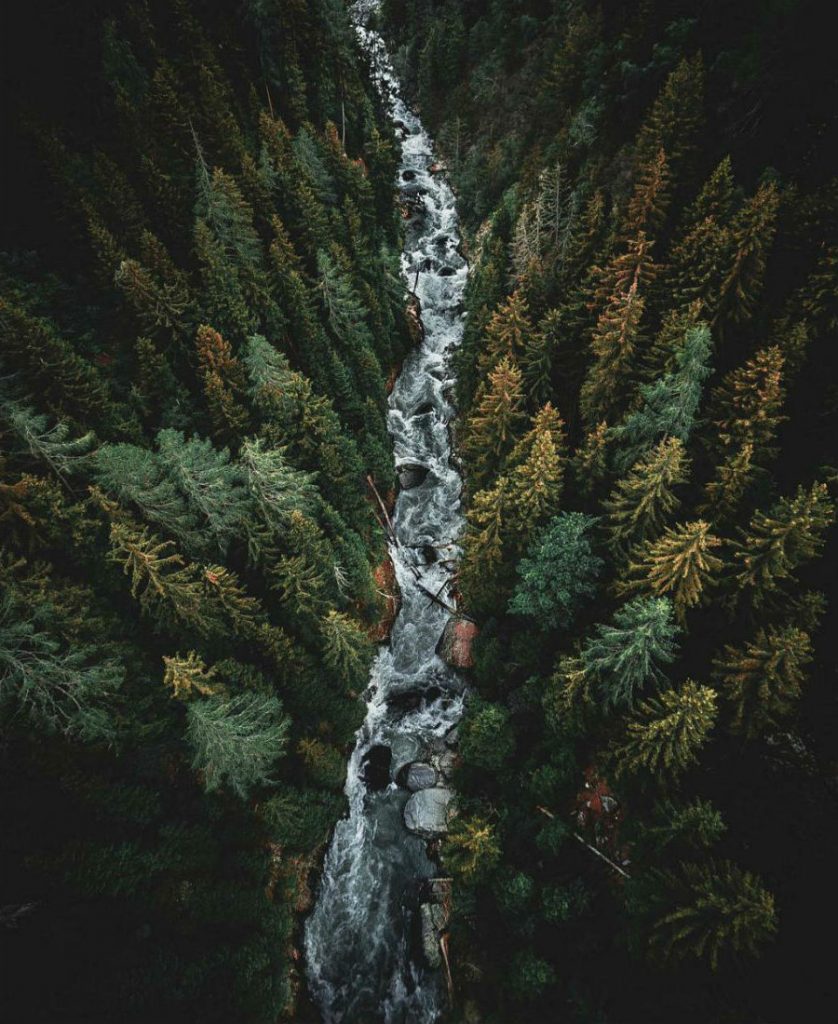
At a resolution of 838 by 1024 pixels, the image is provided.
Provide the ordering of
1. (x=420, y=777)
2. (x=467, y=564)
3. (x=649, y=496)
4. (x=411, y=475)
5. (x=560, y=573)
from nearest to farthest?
(x=649, y=496) → (x=560, y=573) → (x=420, y=777) → (x=467, y=564) → (x=411, y=475)

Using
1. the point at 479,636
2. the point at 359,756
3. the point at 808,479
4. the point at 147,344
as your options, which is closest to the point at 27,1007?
the point at 359,756

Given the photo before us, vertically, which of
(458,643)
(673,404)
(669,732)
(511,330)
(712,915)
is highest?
(511,330)

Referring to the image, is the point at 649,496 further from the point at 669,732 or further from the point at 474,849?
the point at 474,849

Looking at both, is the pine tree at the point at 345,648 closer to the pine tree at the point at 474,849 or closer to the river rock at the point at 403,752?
the river rock at the point at 403,752

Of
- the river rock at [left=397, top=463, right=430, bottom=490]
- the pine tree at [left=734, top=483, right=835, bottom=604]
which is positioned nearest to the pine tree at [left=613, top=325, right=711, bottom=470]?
the pine tree at [left=734, top=483, right=835, bottom=604]

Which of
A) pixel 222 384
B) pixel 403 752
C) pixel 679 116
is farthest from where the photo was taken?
pixel 403 752

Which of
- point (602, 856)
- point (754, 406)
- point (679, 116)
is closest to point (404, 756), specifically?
point (602, 856)

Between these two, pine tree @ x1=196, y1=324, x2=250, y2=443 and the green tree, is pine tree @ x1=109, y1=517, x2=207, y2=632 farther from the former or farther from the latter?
the green tree
